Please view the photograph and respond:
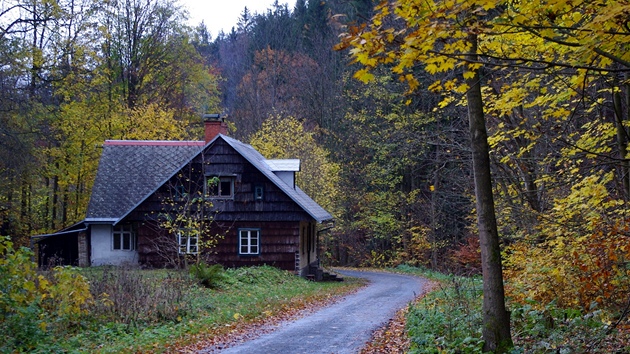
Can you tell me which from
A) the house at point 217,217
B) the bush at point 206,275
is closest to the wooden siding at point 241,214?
the house at point 217,217

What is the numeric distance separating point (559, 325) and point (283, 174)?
22.8 meters

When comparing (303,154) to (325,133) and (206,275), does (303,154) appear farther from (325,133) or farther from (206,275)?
(206,275)

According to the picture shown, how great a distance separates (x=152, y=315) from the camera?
13242 millimetres

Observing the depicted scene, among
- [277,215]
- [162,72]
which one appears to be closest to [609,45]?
[277,215]

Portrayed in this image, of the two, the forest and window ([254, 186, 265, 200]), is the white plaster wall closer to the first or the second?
the forest

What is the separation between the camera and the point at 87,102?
39.0 m

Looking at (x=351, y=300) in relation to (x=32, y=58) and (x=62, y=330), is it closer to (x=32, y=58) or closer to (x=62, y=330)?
(x=62, y=330)

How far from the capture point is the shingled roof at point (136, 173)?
2898 cm

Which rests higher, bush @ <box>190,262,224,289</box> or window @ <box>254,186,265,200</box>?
window @ <box>254,186,265,200</box>

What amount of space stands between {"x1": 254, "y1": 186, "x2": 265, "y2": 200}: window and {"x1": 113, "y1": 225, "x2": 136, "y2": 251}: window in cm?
657

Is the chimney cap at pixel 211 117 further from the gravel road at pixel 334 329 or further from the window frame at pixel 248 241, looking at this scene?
the gravel road at pixel 334 329

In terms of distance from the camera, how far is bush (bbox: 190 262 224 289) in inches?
771

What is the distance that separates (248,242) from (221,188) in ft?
9.20

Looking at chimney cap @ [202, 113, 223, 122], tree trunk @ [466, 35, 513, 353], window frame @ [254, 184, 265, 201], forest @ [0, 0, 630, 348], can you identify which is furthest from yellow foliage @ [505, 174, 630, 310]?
chimney cap @ [202, 113, 223, 122]
